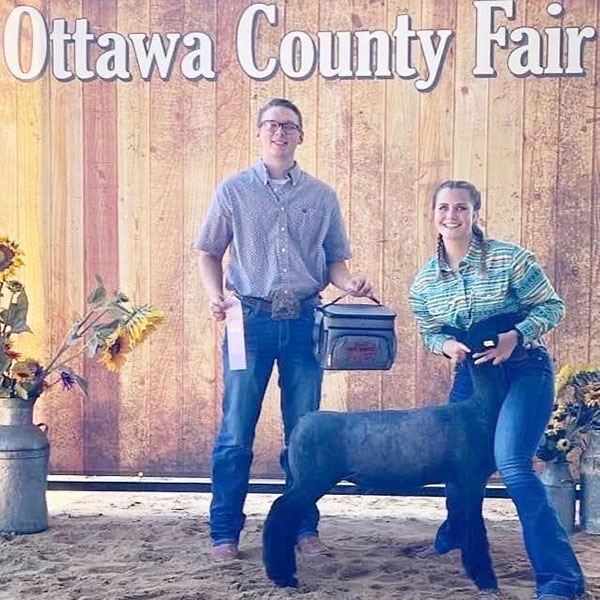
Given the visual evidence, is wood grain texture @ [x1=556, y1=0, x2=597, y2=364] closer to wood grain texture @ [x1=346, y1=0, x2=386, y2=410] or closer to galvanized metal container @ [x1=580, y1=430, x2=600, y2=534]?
galvanized metal container @ [x1=580, y1=430, x2=600, y2=534]

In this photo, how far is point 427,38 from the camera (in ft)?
16.8

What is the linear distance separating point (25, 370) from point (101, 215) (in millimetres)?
1053

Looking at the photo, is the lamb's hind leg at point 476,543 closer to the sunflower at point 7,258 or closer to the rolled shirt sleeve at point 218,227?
the rolled shirt sleeve at point 218,227

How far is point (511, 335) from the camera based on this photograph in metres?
3.51

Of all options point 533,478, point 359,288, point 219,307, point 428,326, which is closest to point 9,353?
point 219,307

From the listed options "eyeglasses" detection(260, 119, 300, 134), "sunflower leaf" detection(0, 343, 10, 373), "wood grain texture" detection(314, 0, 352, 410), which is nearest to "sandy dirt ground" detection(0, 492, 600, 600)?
"sunflower leaf" detection(0, 343, 10, 373)

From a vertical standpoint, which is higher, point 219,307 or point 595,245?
point 595,245

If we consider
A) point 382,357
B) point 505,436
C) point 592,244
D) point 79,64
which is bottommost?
point 505,436

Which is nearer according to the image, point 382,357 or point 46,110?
point 382,357

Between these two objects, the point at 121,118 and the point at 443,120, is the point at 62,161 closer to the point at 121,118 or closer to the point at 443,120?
the point at 121,118

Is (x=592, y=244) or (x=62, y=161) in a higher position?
(x=62, y=161)

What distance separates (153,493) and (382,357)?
195cm

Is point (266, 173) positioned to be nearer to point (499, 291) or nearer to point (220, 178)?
point (499, 291)

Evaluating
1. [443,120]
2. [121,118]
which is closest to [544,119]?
[443,120]
